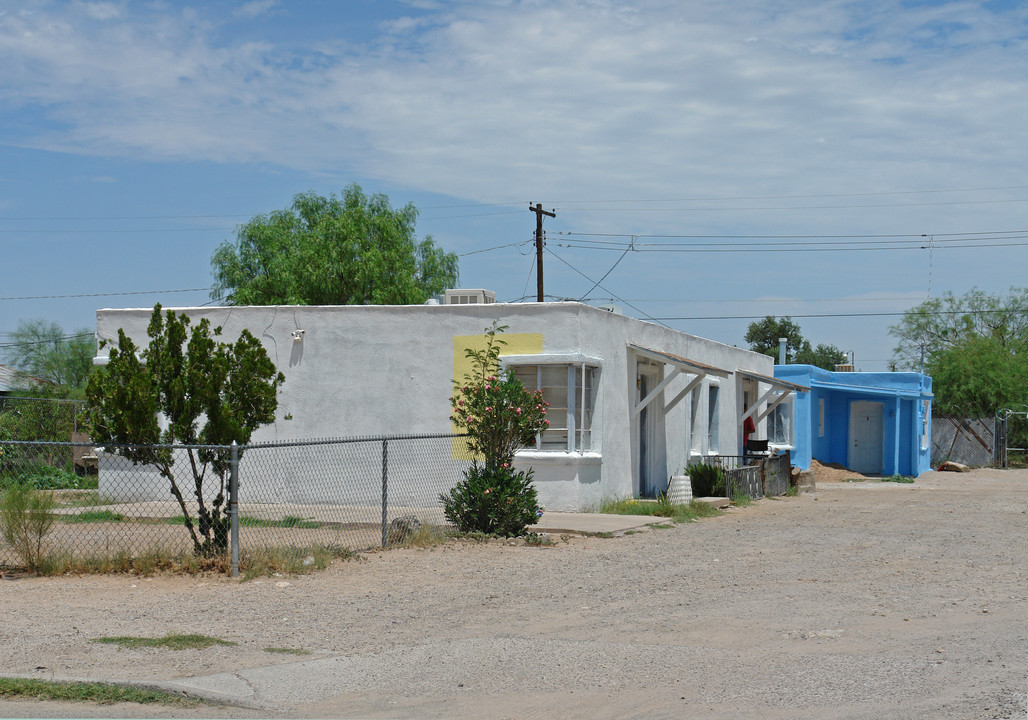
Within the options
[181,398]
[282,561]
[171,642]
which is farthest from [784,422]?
[171,642]

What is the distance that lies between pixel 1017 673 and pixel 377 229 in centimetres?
3580

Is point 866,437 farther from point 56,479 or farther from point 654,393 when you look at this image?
point 56,479

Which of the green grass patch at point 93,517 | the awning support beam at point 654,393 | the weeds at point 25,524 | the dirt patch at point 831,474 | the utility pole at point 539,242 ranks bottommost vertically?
the dirt patch at point 831,474

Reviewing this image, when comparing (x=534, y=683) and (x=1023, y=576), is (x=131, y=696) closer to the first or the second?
(x=534, y=683)

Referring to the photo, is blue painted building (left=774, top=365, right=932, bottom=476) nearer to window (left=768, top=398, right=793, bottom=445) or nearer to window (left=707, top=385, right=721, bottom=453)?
window (left=768, top=398, right=793, bottom=445)

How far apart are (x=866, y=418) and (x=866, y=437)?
63 cm

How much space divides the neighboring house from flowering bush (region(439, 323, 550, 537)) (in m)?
2.38

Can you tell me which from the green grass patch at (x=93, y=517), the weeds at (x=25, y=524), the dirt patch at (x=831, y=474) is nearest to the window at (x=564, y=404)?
the green grass patch at (x=93, y=517)

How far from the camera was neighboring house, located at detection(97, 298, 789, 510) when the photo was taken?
17.0 metres

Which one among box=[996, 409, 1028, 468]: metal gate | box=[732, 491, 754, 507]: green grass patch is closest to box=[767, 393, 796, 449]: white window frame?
box=[732, 491, 754, 507]: green grass patch

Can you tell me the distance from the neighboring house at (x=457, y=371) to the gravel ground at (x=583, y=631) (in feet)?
12.6

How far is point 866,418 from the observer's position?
34.5 metres

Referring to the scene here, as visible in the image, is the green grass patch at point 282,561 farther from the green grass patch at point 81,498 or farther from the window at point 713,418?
the window at point 713,418

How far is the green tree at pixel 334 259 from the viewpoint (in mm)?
39094
